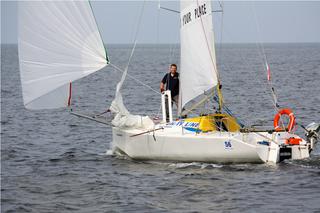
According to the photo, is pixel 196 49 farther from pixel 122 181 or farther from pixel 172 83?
pixel 122 181

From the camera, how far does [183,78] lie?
18.3m

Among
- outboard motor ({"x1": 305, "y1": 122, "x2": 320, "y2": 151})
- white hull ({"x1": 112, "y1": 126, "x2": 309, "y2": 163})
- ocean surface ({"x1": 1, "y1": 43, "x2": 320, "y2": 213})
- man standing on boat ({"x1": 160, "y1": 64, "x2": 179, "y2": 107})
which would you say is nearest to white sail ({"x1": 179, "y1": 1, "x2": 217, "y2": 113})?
ocean surface ({"x1": 1, "y1": 43, "x2": 320, "y2": 213})

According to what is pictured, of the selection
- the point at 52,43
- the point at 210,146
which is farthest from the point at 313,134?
the point at 52,43

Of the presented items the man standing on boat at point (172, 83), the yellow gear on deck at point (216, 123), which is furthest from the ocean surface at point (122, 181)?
the yellow gear on deck at point (216, 123)

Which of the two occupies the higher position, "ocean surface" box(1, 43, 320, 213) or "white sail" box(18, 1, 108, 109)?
"white sail" box(18, 1, 108, 109)

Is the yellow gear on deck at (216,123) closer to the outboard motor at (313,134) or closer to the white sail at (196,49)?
the white sail at (196,49)

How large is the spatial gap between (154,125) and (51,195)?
402 centimetres

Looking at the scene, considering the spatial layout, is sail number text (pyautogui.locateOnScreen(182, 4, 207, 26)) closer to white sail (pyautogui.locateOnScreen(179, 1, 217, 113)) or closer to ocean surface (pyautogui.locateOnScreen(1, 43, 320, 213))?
white sail (pyautogui.locateOnScreen(179, 1, 217, 113))

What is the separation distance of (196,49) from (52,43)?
11.7 ft

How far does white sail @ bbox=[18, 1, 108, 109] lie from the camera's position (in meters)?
16.6

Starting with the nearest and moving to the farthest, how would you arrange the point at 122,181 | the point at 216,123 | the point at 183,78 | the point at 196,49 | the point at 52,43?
the point at 122,181, the point at 52,43, the point at 216,123, the point at 196,49, the point at 183,78

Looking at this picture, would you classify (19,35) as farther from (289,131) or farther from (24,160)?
(289,131)

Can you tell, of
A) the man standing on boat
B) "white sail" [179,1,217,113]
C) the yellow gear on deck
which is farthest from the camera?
the man standing on boat

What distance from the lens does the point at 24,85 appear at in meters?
17.0
